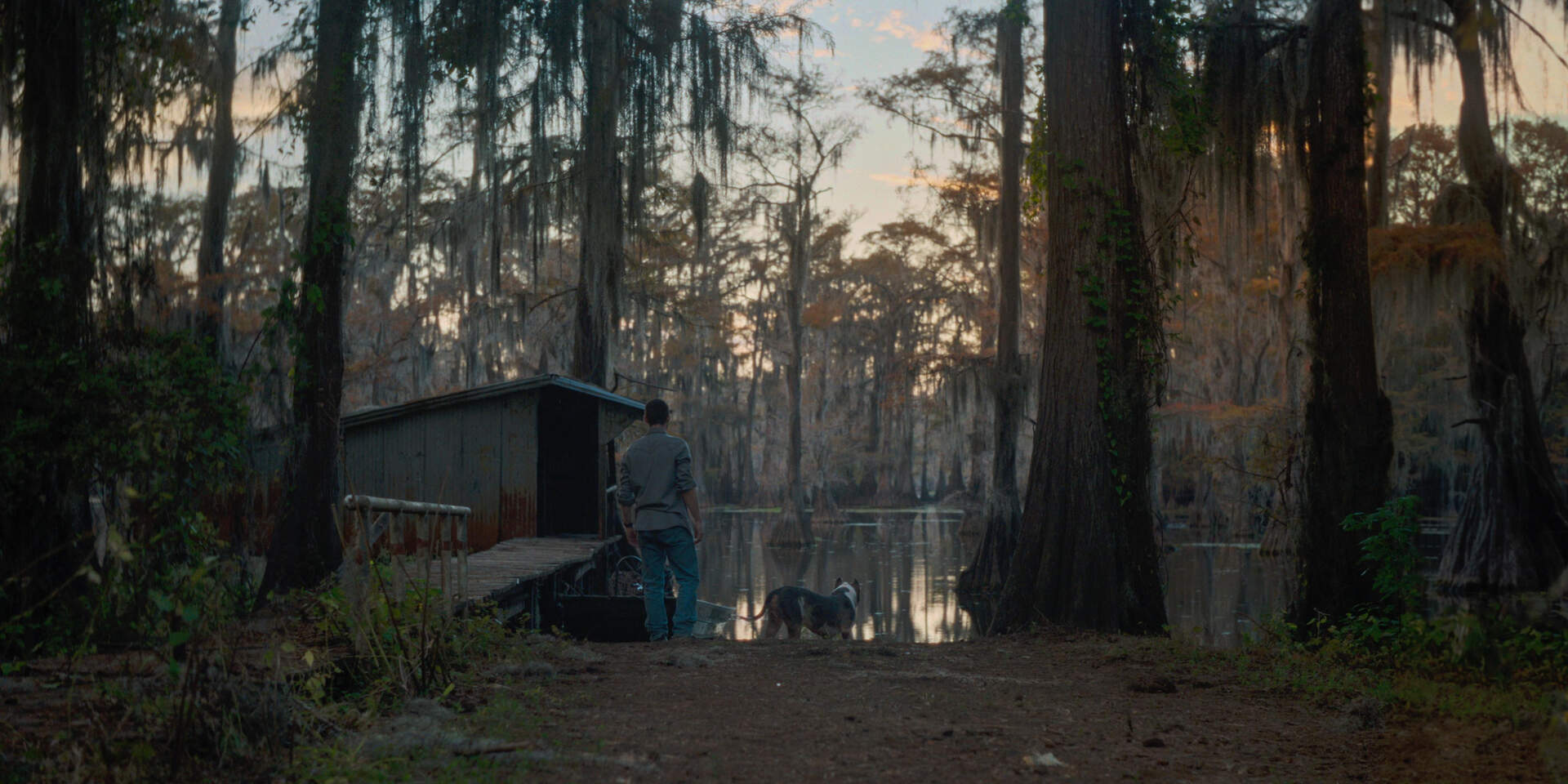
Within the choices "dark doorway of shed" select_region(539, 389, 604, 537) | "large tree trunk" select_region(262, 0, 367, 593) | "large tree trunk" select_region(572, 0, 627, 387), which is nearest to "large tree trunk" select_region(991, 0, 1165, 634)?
"large tree trunk" select_region(572, 0, 627, 387)

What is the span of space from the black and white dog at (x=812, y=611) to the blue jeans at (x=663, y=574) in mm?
2678

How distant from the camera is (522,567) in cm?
1088

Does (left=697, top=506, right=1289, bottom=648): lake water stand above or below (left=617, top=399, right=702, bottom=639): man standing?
below

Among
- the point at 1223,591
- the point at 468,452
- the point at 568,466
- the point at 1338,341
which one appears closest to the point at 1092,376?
the point at 1338,341

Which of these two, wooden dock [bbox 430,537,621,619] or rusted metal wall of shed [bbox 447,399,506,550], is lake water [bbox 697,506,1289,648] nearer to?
wooden dock [bbox 430,537,621,619]

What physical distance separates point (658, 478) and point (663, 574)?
3.16 ft

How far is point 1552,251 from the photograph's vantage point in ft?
46.9

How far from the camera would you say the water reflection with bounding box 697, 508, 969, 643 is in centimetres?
1490

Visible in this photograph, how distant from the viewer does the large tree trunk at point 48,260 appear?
619 centimetres

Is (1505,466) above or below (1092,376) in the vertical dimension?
below

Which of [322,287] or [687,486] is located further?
[322,287]

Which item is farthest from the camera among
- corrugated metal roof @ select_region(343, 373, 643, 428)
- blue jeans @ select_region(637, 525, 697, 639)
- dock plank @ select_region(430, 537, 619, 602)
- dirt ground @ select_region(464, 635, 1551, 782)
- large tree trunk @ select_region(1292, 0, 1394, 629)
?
corrugated metal roof @ select_region(343, 373, 643, 428)

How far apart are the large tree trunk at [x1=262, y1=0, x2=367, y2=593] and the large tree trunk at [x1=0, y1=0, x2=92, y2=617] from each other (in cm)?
299

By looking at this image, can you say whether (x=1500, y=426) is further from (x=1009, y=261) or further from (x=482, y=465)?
(x=482, y=465)
